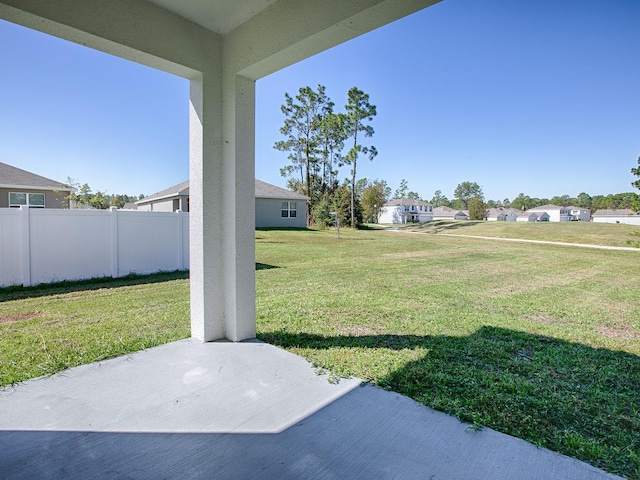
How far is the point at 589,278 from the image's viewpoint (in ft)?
26.9

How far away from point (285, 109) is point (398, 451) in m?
35.7

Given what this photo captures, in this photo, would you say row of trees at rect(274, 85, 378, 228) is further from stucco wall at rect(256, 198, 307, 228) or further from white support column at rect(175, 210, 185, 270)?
white support column at rect(175, 210, 185, 270)

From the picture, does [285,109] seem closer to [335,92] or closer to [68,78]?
[335,92]

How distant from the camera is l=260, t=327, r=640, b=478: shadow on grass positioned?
1.93 m

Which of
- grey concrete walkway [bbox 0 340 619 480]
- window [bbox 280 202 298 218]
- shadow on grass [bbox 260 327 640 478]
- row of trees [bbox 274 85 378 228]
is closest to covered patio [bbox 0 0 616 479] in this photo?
grey concrete walkway [bbox 0 340 619 480]

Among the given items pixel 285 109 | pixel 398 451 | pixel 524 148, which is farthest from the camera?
pixel 285 109

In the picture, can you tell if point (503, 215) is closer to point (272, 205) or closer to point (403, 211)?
point (403, 211)

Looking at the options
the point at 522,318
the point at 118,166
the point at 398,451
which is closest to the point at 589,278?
the point at 522,318

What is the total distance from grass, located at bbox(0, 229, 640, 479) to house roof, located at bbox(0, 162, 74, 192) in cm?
1184

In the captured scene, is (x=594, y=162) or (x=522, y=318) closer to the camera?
(x=522, y=318)

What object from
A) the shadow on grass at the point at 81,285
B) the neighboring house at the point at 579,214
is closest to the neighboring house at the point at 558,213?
the neighboring house at the point at 579,214

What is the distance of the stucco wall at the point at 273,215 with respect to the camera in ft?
79.1

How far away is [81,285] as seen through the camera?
6613 millimetres

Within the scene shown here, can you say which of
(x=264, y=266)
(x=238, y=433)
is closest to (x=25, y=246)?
(x=264, y=266)
